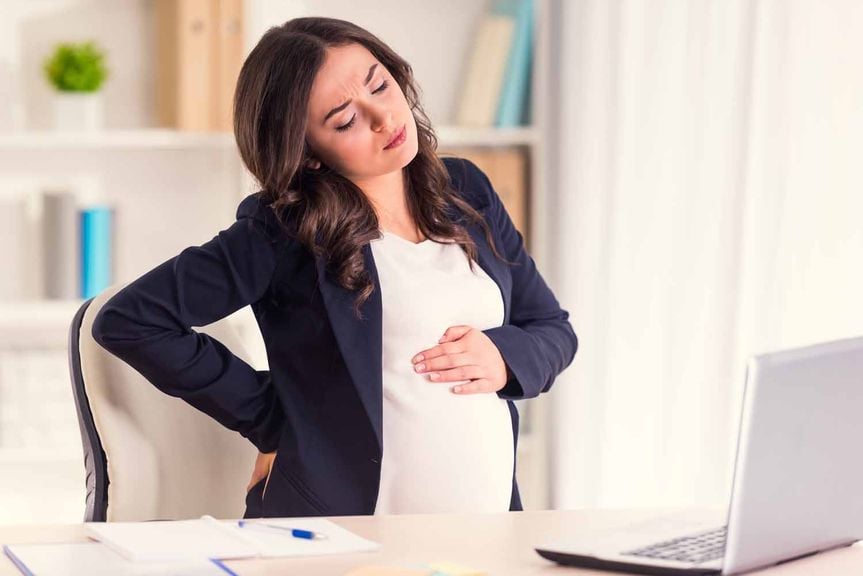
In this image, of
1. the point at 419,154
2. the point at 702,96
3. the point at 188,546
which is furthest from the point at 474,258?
the point at 702,96

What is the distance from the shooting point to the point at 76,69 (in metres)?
3.04

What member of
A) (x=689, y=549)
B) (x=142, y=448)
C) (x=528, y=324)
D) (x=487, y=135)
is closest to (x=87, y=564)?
(x=142, y=448)

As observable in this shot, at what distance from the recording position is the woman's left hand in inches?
69.5

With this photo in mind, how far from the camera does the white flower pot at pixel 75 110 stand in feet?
10.0

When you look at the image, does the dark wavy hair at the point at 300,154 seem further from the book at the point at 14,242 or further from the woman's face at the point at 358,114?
the book at the point at 14,242

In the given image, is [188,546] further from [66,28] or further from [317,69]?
[66,28]

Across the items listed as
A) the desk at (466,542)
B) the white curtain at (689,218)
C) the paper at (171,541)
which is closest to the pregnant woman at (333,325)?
the desk at (466,542)

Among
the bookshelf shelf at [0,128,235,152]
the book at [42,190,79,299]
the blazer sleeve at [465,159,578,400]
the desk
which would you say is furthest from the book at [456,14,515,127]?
the desk

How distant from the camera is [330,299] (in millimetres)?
1775

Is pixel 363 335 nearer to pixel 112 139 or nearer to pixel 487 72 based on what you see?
pixel 112 139

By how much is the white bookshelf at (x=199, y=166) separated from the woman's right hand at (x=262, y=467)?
1.30m

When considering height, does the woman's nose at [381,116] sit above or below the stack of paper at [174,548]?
above

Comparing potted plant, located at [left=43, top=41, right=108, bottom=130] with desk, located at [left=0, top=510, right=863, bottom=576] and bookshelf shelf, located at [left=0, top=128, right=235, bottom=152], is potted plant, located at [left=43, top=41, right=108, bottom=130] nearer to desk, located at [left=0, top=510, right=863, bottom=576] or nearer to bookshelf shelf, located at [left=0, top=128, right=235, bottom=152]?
bookshelf shelf, located at [left=0, top=128, right=235, bottom=152]

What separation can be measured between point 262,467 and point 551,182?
69.1 inches
